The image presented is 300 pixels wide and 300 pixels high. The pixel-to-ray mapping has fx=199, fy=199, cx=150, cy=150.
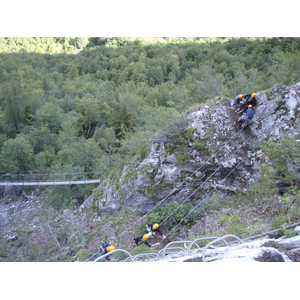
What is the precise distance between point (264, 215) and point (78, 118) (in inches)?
972

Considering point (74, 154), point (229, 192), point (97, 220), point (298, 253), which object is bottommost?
point (97, 220)

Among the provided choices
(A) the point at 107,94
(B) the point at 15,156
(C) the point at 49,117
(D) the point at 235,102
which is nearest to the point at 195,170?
(D) the point at 235,102

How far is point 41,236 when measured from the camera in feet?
38.8

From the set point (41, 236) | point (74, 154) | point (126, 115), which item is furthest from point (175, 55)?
point (41, 236)

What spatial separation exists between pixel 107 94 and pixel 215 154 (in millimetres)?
27697

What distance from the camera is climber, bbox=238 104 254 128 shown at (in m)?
6.84

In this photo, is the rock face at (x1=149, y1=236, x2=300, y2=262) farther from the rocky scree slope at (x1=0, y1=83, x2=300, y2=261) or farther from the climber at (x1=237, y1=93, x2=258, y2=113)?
the climber at (x1=237, y1=93, x2=258, y2=113)

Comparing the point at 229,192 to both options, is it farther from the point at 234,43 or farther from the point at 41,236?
the point at 234,43

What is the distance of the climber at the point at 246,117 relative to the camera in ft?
22.5

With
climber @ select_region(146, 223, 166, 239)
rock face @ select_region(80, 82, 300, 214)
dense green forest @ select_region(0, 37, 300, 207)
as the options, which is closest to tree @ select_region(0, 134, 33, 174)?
dense green forest @ select_region(0, 37, 300, 207)

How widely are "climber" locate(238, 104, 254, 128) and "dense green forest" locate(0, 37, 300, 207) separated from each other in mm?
2019

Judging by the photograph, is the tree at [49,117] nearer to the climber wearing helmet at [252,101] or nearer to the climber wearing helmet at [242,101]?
the climber wearing helmet at [242,101]

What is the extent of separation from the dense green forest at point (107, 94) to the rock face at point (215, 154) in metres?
0.99

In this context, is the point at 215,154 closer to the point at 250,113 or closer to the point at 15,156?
the point at 250,113
